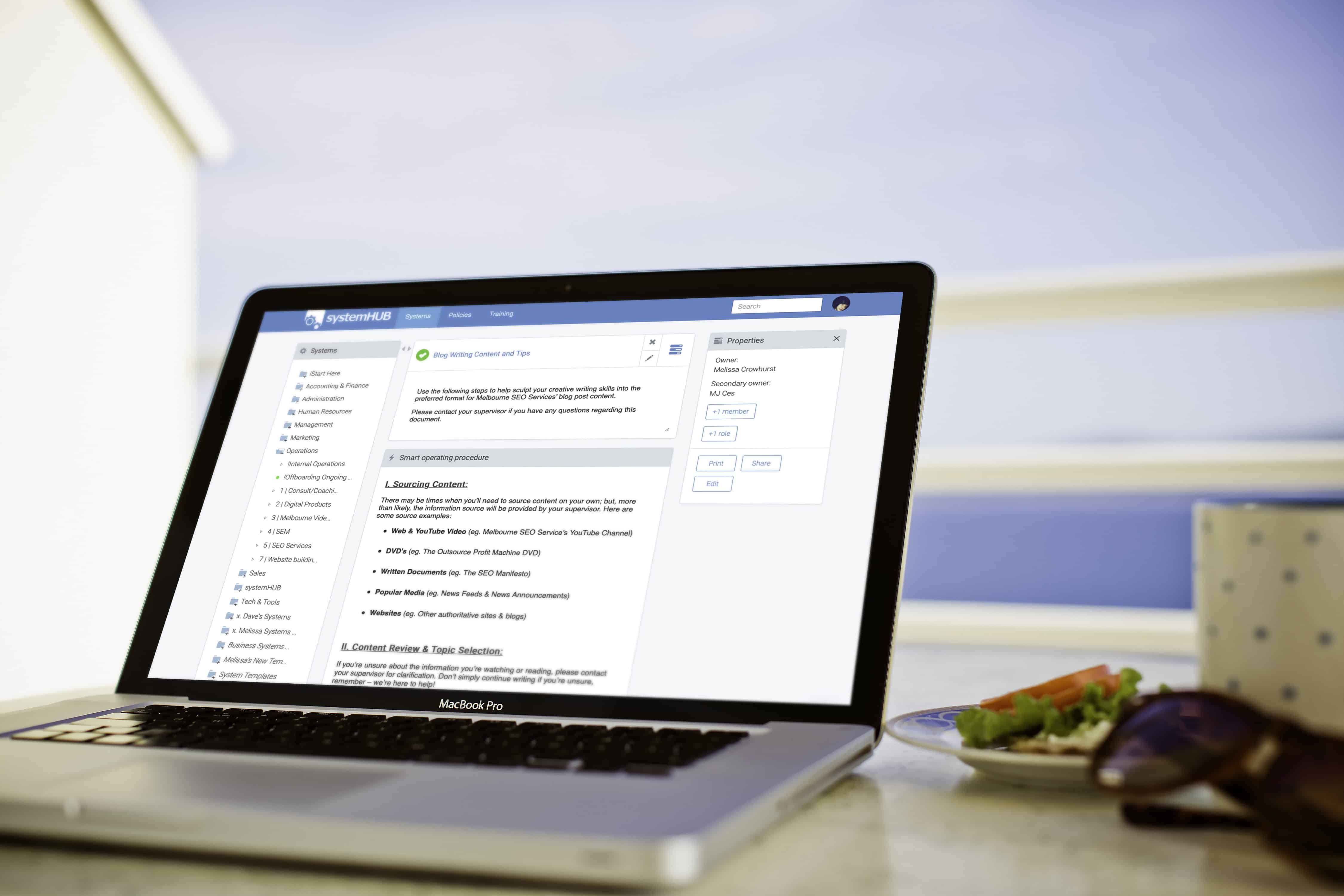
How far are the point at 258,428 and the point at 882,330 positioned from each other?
0.49 metres

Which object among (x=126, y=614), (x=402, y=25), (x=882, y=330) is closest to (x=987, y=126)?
(x=402, y=25)

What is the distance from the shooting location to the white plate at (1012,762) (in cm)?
52

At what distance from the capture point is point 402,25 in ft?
18.6

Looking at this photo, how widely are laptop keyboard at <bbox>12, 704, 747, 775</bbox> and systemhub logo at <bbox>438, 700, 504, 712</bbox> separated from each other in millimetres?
12

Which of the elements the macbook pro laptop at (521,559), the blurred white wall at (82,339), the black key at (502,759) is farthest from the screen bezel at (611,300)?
the blurred white wall at (82,339)

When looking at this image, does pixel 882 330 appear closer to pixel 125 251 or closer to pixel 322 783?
pixel 322 783

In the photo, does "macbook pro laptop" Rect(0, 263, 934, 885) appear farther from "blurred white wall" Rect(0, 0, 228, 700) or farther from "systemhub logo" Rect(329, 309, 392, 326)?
"blurred white wall" Rect(0, 0, 228, 700)

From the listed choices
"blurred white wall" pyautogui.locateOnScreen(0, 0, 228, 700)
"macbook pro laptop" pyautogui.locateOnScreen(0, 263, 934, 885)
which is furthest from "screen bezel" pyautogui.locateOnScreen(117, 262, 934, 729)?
"blurred white wall" pyautogui.locateOnScreen(0, 0, 228, 700)

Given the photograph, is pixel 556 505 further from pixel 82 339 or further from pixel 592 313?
pixel 82 339

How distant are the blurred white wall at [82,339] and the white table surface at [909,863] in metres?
1.90

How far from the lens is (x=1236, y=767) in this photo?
1.32ft

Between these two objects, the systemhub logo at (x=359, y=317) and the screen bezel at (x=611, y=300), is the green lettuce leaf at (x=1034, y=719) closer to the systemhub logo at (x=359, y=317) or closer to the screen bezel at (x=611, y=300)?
the screen bezel at (x=611, y=300)

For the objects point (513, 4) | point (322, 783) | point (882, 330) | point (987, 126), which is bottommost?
point (322, 783)

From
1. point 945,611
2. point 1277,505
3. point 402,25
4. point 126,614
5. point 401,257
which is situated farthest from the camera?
point 401,257
